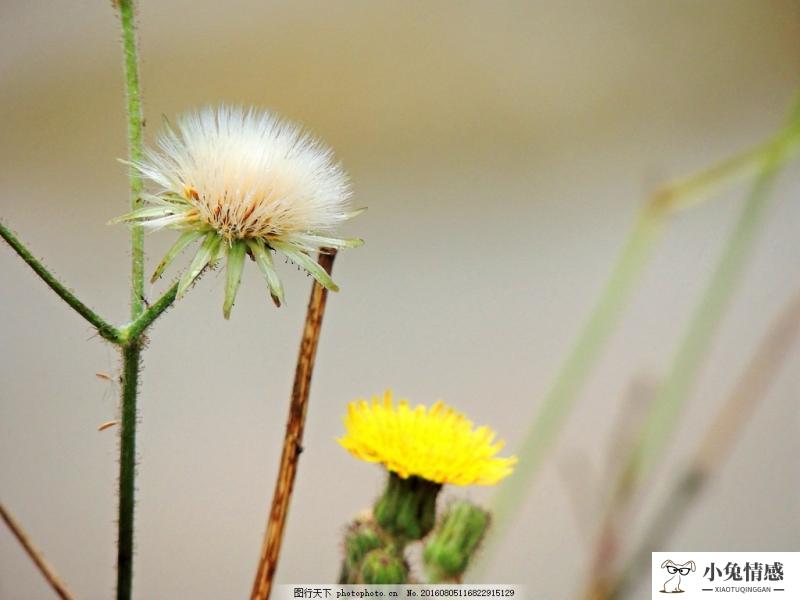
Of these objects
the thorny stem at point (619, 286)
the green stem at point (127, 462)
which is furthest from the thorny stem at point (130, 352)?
the thorny stem at point (619, 286)

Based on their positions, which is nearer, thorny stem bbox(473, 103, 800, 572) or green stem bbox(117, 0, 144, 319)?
green stem bbox(117, 0, 144, 319)

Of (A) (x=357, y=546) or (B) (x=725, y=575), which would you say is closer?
(A) (x=357, y=546)

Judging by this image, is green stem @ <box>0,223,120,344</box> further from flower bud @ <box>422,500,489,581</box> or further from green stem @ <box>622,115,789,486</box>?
green stem @ <box>622,115,789,486</box>

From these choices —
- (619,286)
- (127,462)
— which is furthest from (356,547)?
(619,286)

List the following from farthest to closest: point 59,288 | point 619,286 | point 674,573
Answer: point 619,286 → point 674,573 → point 59,288

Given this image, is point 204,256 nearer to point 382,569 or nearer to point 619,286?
point 382,569

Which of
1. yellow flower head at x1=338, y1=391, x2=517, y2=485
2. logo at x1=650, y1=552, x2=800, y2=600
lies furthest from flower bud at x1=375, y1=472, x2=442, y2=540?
logo at x1=650, y1=552, x2=800, y2=600
